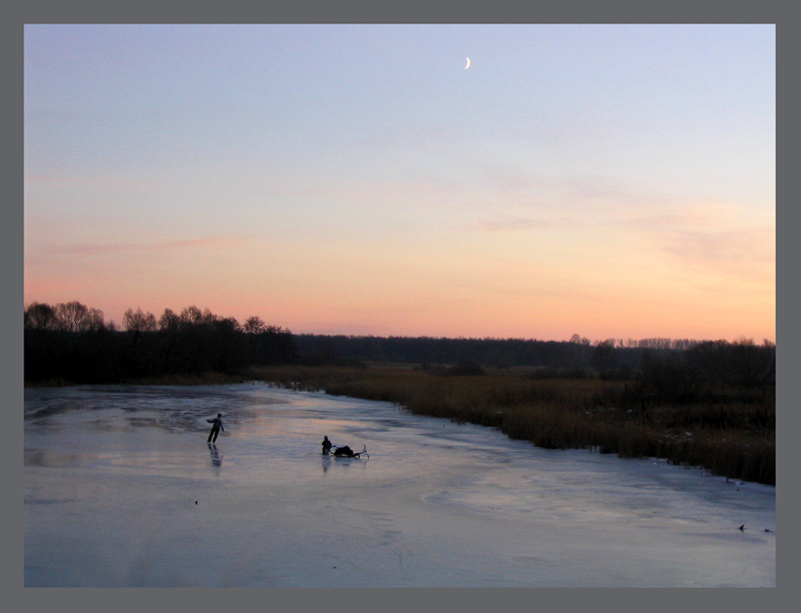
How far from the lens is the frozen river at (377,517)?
7258 millimetres

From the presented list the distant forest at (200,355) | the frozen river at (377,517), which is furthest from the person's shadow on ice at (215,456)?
the distant forest at (200,355)

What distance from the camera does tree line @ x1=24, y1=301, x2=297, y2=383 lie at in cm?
4881

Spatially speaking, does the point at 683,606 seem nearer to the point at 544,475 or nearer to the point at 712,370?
the point at 544,475

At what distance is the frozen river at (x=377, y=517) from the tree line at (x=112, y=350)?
33.7m

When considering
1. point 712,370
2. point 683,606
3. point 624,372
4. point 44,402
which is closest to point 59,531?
point 683,606

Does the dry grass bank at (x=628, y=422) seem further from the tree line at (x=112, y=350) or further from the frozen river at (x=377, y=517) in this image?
the tree line at (x=112, y=350)

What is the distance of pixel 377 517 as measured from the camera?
9719 millimetres

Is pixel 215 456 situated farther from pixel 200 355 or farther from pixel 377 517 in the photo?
pixel 200 355

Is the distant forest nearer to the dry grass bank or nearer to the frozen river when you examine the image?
the dry grass bank

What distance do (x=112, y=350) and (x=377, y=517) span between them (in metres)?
48.3

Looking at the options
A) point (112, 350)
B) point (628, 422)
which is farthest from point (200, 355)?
point (628, 422)

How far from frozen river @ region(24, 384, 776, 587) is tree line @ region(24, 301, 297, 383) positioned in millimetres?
33664

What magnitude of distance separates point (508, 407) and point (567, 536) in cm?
1730

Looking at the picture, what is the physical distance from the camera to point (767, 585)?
7.10 m
